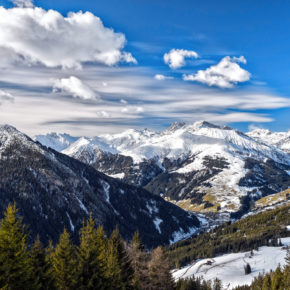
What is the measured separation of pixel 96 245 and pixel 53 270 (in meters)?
7.62

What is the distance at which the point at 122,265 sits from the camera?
5828cm

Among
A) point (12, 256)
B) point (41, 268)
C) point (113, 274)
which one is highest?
point (12, 256)

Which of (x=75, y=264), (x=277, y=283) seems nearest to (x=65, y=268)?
(x=75, y=264)

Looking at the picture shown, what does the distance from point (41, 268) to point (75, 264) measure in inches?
226

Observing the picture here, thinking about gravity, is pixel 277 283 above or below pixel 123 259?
below

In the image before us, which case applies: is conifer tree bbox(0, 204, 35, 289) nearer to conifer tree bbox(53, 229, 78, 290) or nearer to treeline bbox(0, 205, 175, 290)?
treeline bbox(0, 205, 175, 290)

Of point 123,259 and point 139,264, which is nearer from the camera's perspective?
point 123,259

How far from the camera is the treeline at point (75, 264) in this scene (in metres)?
37.3

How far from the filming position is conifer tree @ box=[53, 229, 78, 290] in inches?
1721

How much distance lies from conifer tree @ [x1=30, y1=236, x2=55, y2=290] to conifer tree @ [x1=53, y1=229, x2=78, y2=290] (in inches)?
59.2

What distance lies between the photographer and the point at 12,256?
37.4 meters

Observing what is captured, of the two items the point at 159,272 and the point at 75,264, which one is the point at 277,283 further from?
the point at 75,264

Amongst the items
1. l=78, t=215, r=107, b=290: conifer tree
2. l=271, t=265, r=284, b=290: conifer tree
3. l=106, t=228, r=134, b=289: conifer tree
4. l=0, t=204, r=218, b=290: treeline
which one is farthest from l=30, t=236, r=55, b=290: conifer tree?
l=271, t=265, r=284, b=290: conifer tree

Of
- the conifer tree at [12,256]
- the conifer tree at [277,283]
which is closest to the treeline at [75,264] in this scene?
the conifer tree at [12,256]
